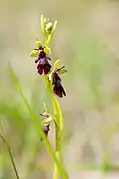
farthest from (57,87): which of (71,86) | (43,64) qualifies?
(71,86)

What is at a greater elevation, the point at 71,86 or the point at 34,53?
the point at 71,86

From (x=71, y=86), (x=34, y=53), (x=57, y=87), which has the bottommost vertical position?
(x=57, y=87)

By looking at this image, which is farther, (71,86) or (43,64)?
(71,86)

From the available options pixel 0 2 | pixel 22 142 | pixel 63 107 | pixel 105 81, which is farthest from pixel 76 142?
pixel 0 2

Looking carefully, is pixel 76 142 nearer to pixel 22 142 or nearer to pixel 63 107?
pixel 22 142

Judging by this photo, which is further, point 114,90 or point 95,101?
point 114,90

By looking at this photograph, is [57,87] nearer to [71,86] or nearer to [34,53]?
[34,53]

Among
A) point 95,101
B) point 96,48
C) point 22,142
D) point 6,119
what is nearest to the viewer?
point 22,142

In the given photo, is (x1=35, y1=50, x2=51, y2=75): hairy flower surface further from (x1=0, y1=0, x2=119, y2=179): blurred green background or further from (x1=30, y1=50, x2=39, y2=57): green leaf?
(x1=0, y1=0, x2=119, y2=179): blurred green background
